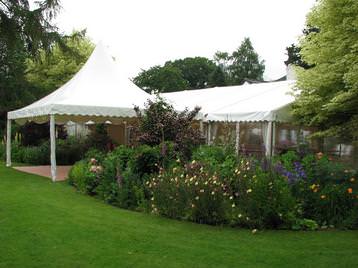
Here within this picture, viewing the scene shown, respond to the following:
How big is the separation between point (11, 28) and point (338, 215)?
18.3 ft

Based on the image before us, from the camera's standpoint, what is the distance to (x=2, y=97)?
2712cm

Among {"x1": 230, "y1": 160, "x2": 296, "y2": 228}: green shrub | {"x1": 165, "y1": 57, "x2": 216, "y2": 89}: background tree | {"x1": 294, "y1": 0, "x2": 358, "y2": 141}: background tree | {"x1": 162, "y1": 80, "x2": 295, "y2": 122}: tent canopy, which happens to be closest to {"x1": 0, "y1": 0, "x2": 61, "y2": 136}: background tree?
{"x1": 230, "y1": 160, "x2": 296, "y2": 228}: green shrub

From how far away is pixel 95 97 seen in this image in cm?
1374

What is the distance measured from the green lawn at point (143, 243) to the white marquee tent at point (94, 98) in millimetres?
5120

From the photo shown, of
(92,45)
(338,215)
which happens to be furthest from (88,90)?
(92,45)

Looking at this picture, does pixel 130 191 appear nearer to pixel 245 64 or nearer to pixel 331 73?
pixel 331 73

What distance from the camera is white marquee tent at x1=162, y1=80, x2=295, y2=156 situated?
1255 centimetres

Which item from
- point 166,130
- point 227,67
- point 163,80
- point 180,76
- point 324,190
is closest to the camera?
point 324,190

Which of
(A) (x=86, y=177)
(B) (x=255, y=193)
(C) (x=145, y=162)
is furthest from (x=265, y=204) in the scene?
(A) (x=86, y=177)

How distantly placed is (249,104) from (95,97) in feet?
15.9

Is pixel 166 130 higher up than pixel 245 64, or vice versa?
pixel 245 64

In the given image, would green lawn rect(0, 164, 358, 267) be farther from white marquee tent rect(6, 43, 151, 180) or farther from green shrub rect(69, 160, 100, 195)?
white marquee tent rect(6, 43, 151, 180)

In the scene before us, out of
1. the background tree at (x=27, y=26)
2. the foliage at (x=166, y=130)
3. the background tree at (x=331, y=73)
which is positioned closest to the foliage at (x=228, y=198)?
the foliage at (x=166, y=130)

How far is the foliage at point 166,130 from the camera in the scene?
10344mm
